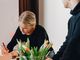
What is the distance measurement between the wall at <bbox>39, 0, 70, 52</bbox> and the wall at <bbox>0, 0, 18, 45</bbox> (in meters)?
0.42

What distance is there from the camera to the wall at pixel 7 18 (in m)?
3.23

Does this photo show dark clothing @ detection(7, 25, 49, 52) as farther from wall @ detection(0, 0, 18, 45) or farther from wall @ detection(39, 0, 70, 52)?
wall @ detection(0, 0, 18, 45)

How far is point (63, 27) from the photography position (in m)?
3.05

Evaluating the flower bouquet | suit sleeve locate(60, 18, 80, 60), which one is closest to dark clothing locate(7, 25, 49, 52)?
the flower bouquet

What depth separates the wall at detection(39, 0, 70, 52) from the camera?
3.04 metres

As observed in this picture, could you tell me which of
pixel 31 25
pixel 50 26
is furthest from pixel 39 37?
pixel 50 26

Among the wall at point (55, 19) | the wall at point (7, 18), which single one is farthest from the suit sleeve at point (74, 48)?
the wall at point (7, 18)

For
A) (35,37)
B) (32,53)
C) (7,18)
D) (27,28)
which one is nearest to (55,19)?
(7,18)

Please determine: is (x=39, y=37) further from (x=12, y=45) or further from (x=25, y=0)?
(x=25, y=0)

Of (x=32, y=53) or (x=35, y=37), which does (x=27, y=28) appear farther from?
(x=32, y=53)

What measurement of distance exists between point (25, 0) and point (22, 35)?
3.60 ft

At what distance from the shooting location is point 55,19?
3215mm

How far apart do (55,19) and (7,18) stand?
66cm

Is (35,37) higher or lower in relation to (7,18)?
higher
